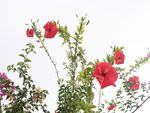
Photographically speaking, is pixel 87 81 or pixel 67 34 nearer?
pixel 87 81

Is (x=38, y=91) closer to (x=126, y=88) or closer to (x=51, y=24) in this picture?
(x=51, y=24)

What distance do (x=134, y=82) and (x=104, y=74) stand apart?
3.09 m

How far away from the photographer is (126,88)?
6.15 metres

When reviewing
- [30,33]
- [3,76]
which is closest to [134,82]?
[30,33]

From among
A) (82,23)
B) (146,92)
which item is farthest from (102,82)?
(146,92)

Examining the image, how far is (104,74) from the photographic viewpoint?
294 cm

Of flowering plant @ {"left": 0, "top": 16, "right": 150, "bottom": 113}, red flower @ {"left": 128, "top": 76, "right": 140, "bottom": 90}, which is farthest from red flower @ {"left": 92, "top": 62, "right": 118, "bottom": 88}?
red flower @ {"left": 128, "top": 76, "right": 140, "bottom": 90}

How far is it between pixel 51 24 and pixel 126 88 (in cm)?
221

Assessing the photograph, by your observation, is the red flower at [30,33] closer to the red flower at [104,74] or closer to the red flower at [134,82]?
the red flower at [134,82]

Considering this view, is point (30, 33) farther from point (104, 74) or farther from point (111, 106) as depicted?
point (104, 74)

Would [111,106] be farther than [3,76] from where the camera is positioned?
Yes

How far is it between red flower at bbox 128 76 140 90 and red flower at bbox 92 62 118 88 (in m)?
2.96

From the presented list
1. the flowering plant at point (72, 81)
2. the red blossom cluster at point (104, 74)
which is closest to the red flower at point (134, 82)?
the flowering plant at point (72, 81)

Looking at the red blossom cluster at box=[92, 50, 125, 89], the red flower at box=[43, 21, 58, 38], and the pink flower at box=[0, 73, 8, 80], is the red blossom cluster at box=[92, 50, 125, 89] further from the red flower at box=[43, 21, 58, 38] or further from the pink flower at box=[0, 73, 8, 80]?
the pink flower at box=[0, 73, 8, 80]
